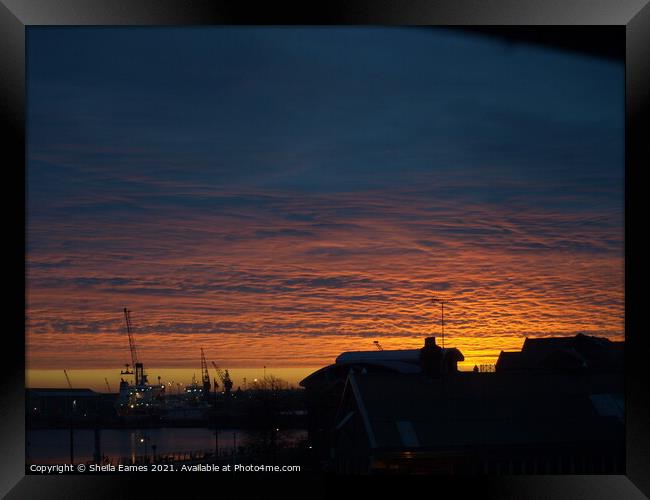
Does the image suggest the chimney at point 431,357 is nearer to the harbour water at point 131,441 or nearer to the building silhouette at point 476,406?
the building silhouette at point 476,406

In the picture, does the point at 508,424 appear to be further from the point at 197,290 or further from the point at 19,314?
the point at 19,314

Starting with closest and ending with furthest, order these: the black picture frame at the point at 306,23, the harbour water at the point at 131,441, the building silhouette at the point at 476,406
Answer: the black picture frame at the point at 306,23 < the harbour water at the point at 131,441 < the building silhouette at the point at 476,406

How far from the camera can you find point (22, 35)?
13.6 feet

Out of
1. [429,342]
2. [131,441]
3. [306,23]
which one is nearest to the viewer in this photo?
[306,23]

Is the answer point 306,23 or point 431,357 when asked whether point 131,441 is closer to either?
point 431,357

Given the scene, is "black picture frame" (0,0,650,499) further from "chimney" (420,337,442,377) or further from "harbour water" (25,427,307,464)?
"chimney" (420,337,442,377)

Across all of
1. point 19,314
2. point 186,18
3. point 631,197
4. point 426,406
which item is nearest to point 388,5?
point 186,18

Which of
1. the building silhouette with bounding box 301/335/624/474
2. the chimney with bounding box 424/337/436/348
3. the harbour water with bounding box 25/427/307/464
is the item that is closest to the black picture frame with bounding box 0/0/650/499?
the harbour water with bounding box 25/427/307/464

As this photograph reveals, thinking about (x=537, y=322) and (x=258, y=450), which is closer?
(x=258, y=450)

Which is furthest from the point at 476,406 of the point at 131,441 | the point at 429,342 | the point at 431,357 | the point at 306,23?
the point at 306,23

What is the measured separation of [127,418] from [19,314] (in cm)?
372

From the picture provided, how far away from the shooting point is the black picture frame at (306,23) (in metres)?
4.03

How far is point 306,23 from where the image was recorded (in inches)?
160

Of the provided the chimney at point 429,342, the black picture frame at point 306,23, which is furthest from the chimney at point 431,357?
the black picture frame at point 306,23
